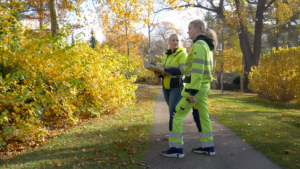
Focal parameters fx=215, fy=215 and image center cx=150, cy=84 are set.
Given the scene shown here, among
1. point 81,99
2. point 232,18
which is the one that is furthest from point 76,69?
point 232,18

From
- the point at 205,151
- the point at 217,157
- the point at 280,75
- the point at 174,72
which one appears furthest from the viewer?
the point at 280,75

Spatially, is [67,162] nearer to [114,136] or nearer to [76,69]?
[114,136]

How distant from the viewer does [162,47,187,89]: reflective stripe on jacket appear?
4.05 metres

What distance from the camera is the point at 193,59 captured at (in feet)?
11.2

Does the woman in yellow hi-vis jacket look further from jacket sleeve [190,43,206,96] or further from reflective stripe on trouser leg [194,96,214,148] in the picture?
jacket sleeve [190,43,206,96]

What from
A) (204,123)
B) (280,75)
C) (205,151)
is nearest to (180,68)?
(204,123)

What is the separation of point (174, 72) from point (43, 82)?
324 cm

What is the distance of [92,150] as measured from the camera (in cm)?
407

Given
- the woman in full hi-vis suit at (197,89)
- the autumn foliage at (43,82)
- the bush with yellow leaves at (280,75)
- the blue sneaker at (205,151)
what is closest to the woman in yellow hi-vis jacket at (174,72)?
the woman in full hi-vis suit at (197,89)

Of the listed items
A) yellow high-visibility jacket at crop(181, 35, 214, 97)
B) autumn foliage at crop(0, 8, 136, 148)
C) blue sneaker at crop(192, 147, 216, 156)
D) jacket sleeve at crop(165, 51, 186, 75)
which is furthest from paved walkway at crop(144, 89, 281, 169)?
autumn foliage at crop(0, 8, 136, 148)

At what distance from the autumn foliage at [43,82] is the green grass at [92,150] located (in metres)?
0.54

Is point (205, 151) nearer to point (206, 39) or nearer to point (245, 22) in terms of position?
point (206, 39)

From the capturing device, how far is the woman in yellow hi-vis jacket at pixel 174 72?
4.08m

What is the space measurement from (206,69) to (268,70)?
1032cm
